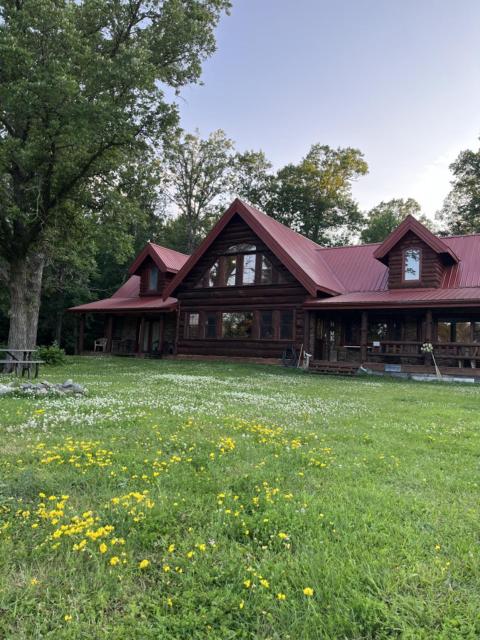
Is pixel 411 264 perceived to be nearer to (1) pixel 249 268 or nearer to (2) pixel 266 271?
(2) pixel 266 271

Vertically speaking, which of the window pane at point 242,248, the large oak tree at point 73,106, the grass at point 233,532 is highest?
the large oak tree at point 73,106

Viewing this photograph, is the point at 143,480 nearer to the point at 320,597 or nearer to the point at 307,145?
the point at 320,597

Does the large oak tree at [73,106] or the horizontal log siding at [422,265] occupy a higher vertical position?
the large oak tree at [73,106]

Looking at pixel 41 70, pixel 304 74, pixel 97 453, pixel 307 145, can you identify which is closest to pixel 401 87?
pixel 304 74

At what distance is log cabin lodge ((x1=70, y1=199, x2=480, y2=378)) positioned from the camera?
61.3 feet

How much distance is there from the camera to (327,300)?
19.8 m

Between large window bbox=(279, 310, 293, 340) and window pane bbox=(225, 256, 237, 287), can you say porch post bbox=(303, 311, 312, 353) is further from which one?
window pane bbox=(225, 256, 237, 287)

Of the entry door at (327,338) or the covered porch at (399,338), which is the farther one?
the entry door at (327,338)

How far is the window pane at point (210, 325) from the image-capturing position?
916 inches

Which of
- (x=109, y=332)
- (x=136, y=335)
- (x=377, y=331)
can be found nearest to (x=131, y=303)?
(x=136, y=335)

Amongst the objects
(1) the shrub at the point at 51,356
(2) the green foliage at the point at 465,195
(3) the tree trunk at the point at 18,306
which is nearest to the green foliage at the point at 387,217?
(2) the green foliage at the point at 465,195

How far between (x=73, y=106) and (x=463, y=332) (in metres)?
17.5

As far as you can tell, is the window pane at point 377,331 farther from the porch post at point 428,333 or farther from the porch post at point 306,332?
the porch post at point 306,332

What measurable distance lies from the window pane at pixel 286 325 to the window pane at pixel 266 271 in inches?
72.5
